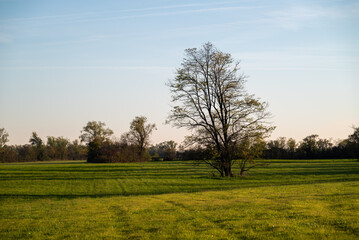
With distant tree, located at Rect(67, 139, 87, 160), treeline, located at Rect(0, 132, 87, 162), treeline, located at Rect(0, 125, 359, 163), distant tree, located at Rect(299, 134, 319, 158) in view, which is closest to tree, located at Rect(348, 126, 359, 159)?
treeline, located at Rect(0, 125, 359, 163)

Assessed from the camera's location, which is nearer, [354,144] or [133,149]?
[354,144]

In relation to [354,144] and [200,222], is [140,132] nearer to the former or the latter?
[354,144]

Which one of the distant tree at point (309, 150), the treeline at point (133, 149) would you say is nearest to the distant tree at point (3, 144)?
the treeline at point (133, 149)

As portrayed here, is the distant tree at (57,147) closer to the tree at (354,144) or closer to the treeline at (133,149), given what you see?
the treeline at (133,149)

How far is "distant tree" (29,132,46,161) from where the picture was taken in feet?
438

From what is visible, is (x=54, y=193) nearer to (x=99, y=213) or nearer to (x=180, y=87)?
(x=99, y=213)

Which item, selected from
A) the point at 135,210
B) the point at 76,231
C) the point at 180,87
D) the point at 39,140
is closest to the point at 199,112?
the point at 180,87

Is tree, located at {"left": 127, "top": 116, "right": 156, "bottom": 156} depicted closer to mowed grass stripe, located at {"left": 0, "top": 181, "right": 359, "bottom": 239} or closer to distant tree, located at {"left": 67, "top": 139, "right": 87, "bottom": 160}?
distant tree, located at {"left": 67, "top": 139, "right": 87, "bottom": 160}

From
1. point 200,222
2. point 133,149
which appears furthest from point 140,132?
point 200,222

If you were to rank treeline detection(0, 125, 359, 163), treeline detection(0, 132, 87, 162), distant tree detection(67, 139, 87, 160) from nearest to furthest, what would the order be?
1. treeline detection(0, 125, 359, 163)
2. treeline detection(0, 132, 87, 162)
3. distant tree detection(67, 139, 87, 160)

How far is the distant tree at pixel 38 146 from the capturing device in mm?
133500

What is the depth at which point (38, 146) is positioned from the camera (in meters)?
140

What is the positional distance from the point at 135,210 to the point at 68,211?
13.7 feet

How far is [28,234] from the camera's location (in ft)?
41.8
